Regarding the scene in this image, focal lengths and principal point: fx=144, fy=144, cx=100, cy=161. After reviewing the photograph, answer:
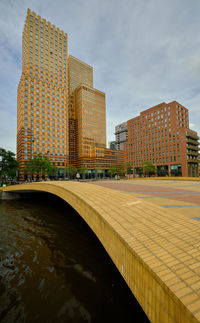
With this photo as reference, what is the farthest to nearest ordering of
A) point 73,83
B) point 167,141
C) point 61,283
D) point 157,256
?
point 73,83
point 167,141
point 61,283
point 157,256

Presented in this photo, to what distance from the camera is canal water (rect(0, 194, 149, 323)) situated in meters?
3.48

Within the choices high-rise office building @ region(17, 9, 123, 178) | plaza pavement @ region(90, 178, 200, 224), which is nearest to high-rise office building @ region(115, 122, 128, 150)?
high-rise office building @ region(17, 9, 123, 178)

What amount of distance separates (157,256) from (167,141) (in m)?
64.4

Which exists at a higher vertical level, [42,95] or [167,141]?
[42,95]

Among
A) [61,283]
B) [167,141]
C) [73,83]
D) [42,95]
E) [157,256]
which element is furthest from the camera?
[73,83]

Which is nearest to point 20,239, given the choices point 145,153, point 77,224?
point 77,224

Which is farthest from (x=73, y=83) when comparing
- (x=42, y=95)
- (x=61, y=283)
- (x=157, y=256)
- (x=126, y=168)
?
(x=157, y=256)

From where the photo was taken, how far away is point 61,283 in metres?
4.55

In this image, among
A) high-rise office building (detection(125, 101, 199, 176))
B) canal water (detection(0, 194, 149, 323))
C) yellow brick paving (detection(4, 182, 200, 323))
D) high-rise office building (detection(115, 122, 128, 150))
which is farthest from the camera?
high-rise office building (detection(115, 122, 128, 150))

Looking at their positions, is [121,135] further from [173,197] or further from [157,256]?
[157,256]

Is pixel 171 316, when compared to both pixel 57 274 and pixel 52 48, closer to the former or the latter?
pixel 57 274

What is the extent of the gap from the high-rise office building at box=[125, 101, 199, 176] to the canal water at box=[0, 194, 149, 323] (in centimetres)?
5753

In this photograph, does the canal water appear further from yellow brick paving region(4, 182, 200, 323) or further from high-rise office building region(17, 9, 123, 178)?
high-rise office building region(17, 9, 123, 178)

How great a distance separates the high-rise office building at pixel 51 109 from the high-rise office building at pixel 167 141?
106 ft
